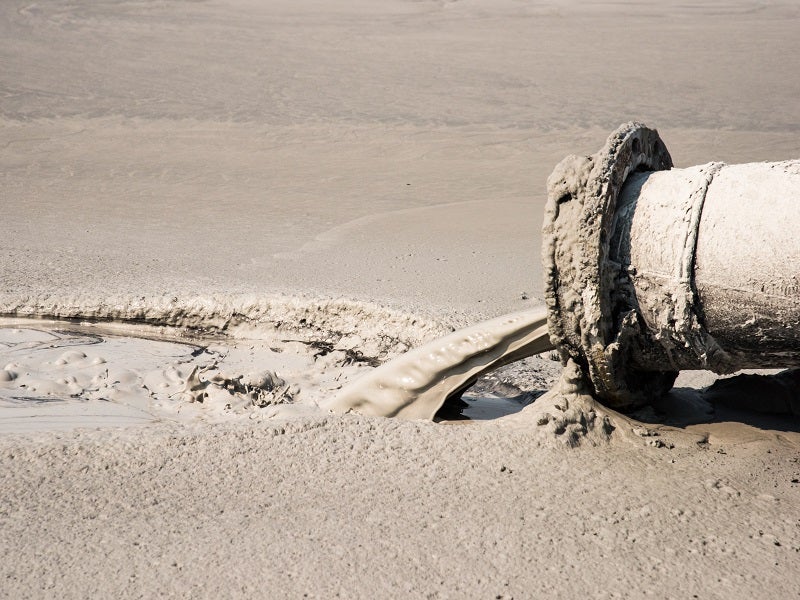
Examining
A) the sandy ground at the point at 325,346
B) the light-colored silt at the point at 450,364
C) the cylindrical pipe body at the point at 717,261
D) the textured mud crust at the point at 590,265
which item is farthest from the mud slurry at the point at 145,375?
the cylindrical pipe body at the point at 717,261

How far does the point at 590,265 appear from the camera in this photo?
2891 millimetres

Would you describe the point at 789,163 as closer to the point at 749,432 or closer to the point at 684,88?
the point at 749,432

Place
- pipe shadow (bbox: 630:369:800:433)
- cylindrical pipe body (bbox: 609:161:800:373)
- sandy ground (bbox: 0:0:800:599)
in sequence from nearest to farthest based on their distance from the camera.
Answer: sandy ground (bbox: 0:0:800:599) < cylindrical pipe body (bbox: 609:161:800:373) < pipe shadow (bbox: 630:369:800:433)

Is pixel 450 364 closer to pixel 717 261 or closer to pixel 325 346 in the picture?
pixel 717 261

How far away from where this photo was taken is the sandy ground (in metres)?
2.51

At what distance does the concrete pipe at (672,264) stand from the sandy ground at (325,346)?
1.26 ft

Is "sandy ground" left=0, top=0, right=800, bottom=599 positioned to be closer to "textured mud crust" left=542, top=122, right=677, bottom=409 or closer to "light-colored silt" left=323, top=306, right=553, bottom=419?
"light-colored silt" left=323, top=306, right=553, bottom=419

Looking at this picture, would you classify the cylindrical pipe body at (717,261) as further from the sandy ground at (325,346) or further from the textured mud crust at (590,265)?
the sandy ground at (325,346)

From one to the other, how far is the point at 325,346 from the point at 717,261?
7.48 ft

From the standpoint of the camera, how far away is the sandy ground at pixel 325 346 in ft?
8.23

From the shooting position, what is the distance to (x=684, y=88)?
1280cm

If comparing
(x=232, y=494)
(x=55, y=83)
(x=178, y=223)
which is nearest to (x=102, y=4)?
(x=55, y=83)

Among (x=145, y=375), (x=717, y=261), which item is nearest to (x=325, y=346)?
(x=145, y=375)

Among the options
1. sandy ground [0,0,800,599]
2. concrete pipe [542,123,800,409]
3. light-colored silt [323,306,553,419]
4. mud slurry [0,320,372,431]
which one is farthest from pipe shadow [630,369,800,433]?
mud slurry [0,320,372,431]
